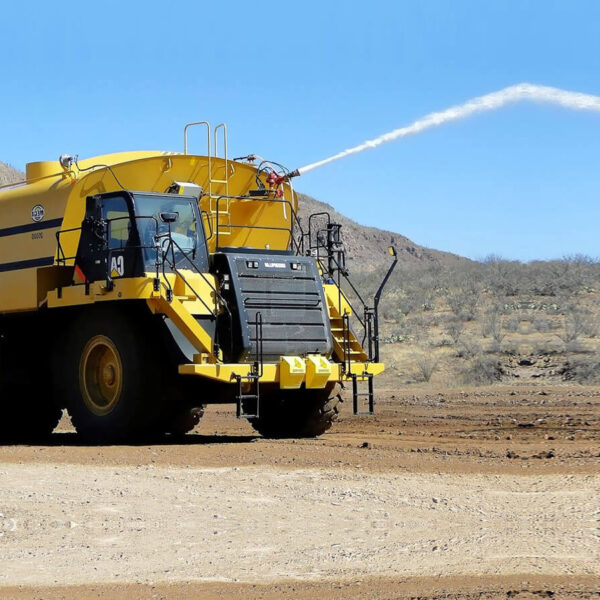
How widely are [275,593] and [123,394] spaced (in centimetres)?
851

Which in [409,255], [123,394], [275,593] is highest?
[409,255]

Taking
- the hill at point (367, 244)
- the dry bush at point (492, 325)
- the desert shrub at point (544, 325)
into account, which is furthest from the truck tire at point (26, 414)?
the hill at point (367, 244)

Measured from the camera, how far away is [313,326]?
17062 mm

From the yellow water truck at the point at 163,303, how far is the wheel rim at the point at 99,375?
0.09ft

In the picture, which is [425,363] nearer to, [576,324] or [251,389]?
[576,324]

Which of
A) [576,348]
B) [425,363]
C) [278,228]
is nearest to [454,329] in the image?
[425,363]

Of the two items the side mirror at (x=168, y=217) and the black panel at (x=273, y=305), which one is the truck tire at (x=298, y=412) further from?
the side mirror at (x=168, y=217)

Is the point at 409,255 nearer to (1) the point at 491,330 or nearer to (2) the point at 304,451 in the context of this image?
(1) the point at 491,330

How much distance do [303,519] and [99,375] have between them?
7.16 metres

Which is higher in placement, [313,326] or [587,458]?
[313,326]

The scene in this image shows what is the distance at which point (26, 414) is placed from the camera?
62.4 feet

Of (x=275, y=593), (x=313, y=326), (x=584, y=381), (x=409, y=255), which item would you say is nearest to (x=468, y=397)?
(x=584, y=381)

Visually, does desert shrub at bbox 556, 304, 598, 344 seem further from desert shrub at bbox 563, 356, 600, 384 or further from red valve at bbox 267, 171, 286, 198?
red valve at bbox 267, 171, 286, 198

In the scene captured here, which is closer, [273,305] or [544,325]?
[273,305]
